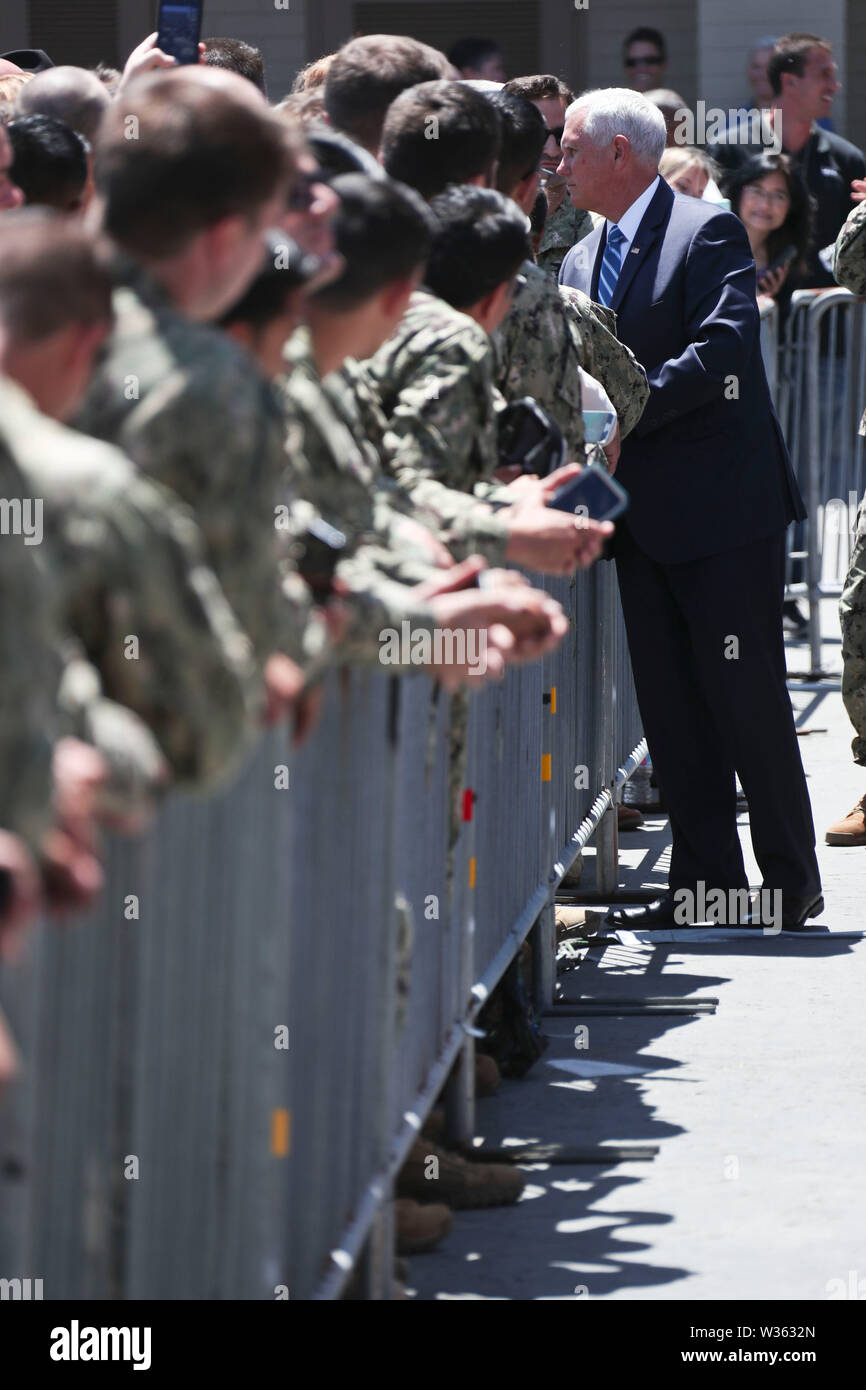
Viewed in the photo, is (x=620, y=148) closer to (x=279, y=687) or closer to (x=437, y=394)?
(x=437, y=394)

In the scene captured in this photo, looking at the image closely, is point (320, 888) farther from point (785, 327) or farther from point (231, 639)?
point (785, 327)

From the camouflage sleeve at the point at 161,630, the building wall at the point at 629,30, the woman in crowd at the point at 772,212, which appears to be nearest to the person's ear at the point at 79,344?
the camouflage sleeve at the point at 161,630

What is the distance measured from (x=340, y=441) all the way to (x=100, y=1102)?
1575mm

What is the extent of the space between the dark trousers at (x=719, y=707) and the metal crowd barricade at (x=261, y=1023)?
2.03 meters

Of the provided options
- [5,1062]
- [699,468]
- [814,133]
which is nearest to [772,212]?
[814,133]

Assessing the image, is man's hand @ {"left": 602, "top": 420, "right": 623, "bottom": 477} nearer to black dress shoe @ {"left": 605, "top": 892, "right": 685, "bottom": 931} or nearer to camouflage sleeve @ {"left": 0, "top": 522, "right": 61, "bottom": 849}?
black dress shoe @ {"left": 605, "top": 892, "right": 685, "bottom": 931}

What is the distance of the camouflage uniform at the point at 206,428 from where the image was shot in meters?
3.02

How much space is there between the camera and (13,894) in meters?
2.11

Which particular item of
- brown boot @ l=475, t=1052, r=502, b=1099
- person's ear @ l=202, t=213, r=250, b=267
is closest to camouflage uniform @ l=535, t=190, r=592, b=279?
brown boot @ l=475, t=1052, r=502, b=1099

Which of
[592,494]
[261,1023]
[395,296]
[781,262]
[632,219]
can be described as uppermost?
[781,262]

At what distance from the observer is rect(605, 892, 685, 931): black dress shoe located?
7430mm

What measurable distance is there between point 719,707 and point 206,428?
4.34m

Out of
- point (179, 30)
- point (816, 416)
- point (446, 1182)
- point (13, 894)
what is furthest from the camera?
point (816, 416)

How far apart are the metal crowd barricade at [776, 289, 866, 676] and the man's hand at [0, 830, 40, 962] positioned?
972 centimetres
